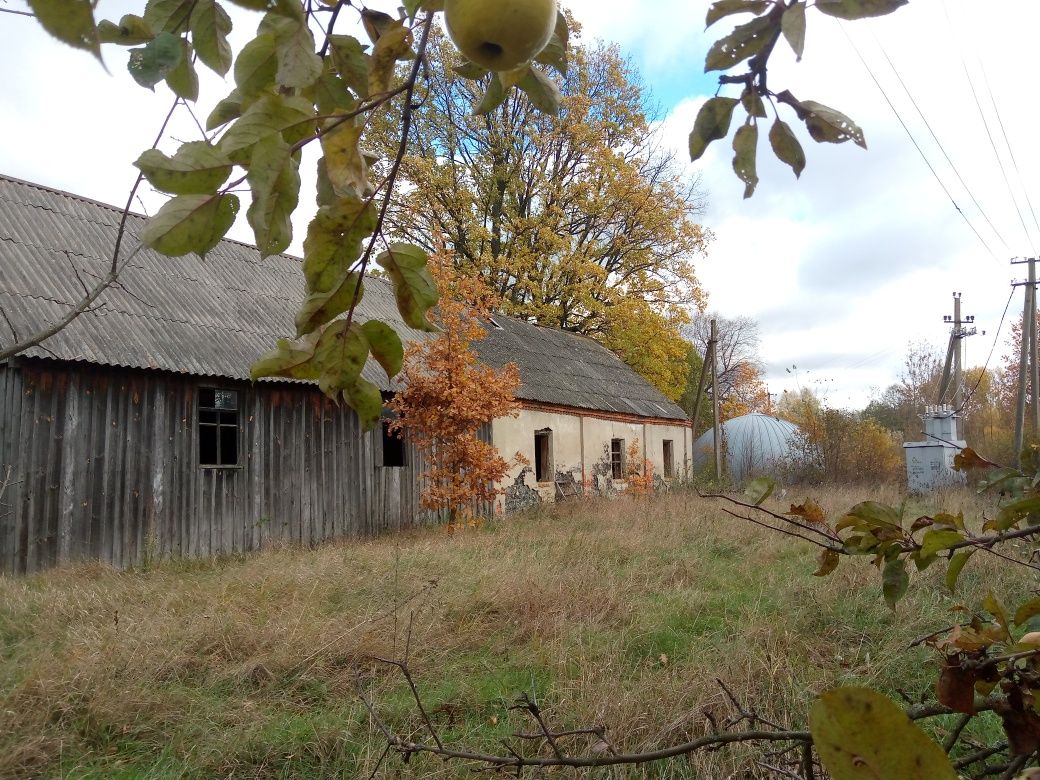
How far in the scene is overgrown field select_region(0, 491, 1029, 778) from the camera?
3805 millimetres

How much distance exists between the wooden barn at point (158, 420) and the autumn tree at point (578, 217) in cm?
899

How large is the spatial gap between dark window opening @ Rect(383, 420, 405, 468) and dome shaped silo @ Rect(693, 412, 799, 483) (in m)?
13.3

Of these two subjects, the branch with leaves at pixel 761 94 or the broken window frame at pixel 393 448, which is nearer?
the branch with leaves at pixel 761 94

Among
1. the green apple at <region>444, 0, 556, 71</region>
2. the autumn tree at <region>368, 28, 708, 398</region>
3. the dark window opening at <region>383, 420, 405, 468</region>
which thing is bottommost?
the dark window opening at <region>383, 420, 405, 468</region>

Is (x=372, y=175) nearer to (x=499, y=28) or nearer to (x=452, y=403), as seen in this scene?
(x=499, y=28)

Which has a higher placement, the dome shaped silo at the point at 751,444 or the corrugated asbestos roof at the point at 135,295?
the corrugated asbestos roof at the point at 135,295

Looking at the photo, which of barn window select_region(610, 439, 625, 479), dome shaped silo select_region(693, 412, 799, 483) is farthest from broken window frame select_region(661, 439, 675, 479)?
dome shaped silo select_region(693, 412, 799, 483)

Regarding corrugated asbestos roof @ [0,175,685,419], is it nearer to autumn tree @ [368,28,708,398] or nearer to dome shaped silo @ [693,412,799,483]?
autumn tree @ [368,28,708,398]

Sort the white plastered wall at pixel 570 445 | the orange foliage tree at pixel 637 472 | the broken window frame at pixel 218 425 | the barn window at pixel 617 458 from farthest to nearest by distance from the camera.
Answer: the barn window at pixel 617 458, the orange foliage tree at pixel 637 472, the white plastered wall at pixel 570 445, the broken window frame at pixel 218 425

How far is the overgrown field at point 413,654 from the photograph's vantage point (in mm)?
3805

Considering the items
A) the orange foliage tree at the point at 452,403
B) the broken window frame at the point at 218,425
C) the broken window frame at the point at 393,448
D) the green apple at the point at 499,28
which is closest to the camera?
the green apple at the point at 499,28

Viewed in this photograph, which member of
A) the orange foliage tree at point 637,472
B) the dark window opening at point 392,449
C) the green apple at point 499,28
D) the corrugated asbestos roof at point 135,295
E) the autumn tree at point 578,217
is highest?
the autumn tree at point 578,217

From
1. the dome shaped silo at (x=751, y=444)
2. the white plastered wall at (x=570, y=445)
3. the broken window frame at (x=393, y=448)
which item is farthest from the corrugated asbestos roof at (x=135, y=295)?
the dome shaped silo at (x=751, y=444)

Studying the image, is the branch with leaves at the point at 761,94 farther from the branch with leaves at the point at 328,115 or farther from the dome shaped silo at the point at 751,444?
the dome shaped silo at the point at 751,444
